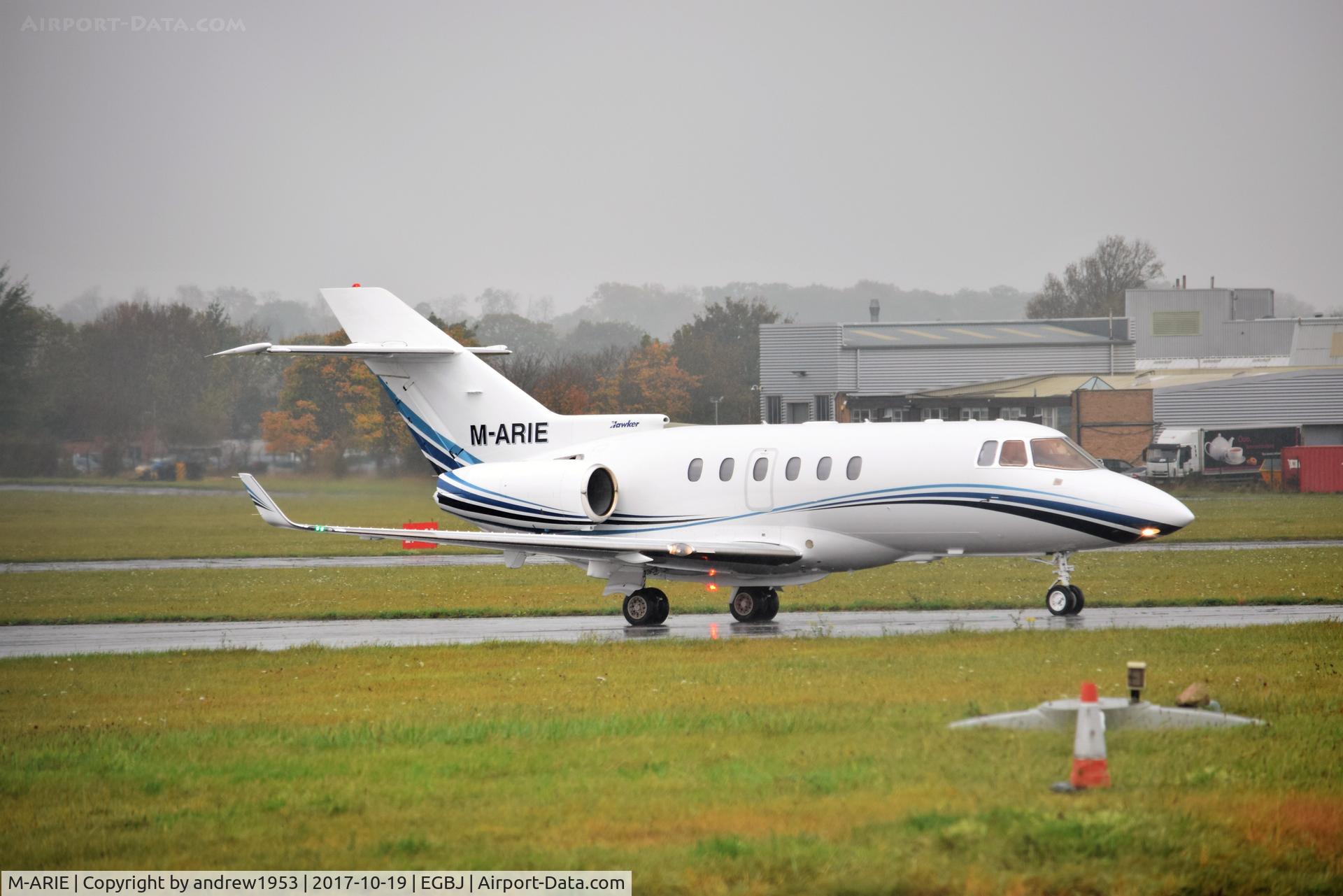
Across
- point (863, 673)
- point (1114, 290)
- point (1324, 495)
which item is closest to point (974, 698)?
point (863, 673)

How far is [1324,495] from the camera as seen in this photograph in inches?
2430

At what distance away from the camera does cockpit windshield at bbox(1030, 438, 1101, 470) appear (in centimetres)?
2227

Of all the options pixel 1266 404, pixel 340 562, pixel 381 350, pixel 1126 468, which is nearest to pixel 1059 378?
pixel 1266 404

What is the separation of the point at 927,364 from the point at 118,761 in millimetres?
75672

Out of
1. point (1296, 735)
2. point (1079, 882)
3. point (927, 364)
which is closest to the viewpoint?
point (1079, 882)

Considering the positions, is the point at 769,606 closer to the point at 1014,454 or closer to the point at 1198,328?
the point at 1014,454

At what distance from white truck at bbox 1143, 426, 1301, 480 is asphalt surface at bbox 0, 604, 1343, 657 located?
47.3m

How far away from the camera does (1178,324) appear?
10944 centimetres

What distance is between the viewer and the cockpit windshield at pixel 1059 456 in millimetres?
22266

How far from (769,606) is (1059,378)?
195ft

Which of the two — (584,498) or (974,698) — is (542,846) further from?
(584,498)

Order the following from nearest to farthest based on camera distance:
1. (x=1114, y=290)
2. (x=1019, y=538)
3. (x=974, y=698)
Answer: (x=974, y=698) → (x=1019, y=538) → (x=1114, y=290)

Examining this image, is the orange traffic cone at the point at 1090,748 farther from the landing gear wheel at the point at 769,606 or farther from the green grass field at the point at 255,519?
the green grass field at the point at 255,519

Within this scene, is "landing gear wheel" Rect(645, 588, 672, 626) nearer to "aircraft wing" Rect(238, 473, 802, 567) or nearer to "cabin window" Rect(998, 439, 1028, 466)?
"aircraft wing" Rect(238, 473, 802, 567)
